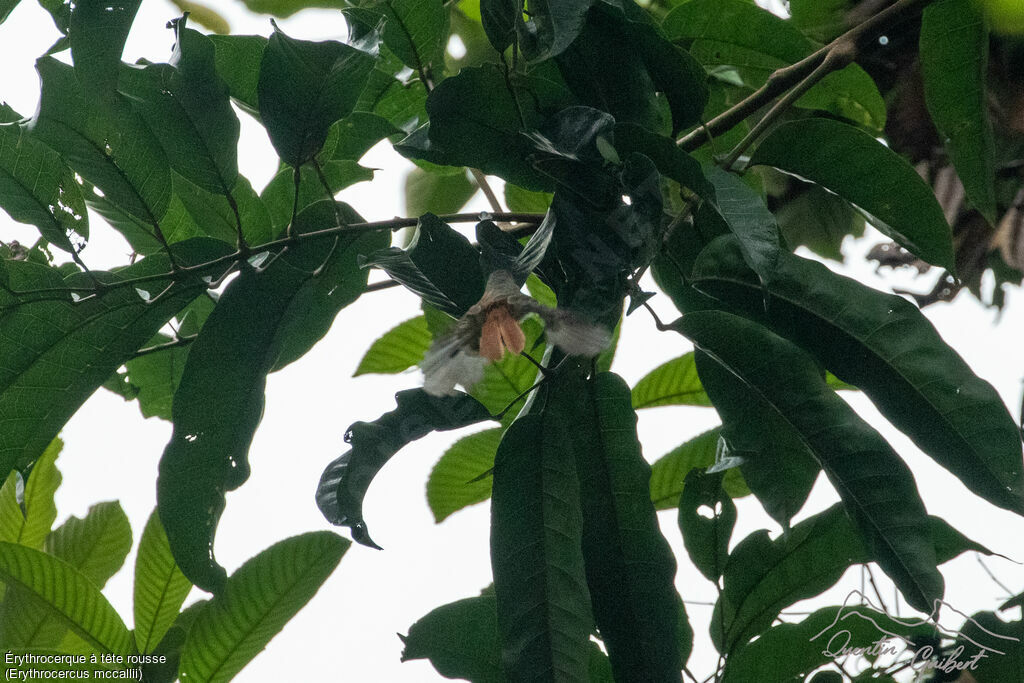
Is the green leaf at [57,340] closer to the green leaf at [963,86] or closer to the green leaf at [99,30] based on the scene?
the green leaf at [99,30]

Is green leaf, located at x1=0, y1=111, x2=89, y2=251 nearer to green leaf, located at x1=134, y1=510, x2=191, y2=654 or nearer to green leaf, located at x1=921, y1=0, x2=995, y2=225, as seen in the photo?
green leaf, located at x1=134, y1=510, x2=191, y2=654

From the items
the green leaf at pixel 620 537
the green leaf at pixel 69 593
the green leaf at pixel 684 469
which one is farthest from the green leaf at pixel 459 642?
the green leaf at pixel 69 593

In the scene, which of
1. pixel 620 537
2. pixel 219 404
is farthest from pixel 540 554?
pixel 219 404

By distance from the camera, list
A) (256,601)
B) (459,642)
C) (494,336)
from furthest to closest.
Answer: (256,601), (459,642), (494,336)

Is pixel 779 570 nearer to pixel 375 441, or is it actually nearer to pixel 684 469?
pixel 684 469

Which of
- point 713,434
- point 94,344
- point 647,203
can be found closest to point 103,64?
point 94,344

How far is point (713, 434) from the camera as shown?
33.0 inches

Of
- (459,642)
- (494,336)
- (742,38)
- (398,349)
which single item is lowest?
(459,642)

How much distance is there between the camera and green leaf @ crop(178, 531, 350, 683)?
2.65 ft

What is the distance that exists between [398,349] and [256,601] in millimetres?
292

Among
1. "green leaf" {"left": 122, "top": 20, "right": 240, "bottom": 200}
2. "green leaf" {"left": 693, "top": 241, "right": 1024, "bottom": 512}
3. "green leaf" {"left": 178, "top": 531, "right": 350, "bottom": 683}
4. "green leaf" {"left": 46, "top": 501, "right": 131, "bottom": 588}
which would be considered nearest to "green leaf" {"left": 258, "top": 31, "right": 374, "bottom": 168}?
"green leaf" {"left": 122, "top": 20, "right": 240, "bottom": 200}

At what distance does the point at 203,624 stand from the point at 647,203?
619 mm

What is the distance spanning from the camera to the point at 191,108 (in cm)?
60

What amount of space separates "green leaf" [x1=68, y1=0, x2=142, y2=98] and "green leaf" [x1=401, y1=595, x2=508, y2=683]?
487 millimetres
